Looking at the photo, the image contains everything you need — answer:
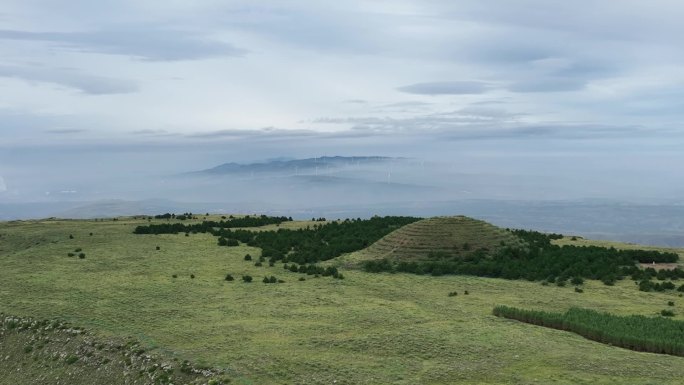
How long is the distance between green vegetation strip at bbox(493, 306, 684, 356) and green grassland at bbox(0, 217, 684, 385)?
1056 millimetres

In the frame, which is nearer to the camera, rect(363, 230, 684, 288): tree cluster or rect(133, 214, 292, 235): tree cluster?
rect(363, 230, 684, 288): tree cluster

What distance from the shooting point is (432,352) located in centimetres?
3034

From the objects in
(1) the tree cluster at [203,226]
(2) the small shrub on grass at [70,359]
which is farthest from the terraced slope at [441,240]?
(2) the small shrub on grass at [70,359]

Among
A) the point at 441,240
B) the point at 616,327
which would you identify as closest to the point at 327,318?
the point at 616,327

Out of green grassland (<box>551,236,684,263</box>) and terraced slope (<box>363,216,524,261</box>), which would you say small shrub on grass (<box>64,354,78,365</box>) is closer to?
terraced slope (<box>363,216,524,261</box>)

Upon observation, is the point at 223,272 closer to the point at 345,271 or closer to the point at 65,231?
the point at 345,271

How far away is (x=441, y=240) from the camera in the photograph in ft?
212

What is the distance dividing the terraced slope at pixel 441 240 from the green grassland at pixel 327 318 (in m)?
7.07

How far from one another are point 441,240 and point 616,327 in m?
31.0

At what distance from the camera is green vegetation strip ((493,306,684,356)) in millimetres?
31438

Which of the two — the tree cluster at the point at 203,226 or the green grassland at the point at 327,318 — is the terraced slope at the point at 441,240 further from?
the tree cluster at the point at 203,226


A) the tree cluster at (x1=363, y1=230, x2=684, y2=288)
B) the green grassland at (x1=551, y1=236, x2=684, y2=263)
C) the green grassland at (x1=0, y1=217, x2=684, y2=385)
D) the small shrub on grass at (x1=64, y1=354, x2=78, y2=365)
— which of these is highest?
the green grassland at (x1=551, y1=236, x2=684, y2=263)

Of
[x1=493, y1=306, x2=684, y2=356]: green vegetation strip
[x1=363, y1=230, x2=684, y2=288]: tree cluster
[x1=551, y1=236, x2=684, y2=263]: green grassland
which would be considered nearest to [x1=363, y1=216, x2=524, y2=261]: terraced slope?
[x1=363, y1=230, x2=684, y2=288]: tree cluster

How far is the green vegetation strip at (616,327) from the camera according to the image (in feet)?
103
